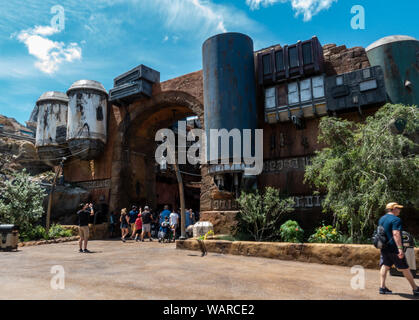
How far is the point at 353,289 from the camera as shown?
4.86 m

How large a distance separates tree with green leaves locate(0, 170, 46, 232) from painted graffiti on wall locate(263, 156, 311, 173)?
10326 millimetres

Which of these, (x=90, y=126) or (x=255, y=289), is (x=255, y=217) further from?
(x=90, y=126)

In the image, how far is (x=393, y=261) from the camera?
4.60 meters

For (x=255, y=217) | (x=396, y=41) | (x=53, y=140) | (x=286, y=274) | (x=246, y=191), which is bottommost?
(x=286, y=274)

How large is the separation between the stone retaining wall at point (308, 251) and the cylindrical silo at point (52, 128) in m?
12.4

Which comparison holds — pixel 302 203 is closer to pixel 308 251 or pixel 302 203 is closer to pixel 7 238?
pixel 308 251

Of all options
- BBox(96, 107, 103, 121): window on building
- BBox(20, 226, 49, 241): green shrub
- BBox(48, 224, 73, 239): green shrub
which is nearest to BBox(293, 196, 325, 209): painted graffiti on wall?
BBox(48, 224, 73, 239): green shrub

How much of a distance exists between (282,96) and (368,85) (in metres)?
3.01

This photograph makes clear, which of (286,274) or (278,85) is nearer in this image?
(286,274)

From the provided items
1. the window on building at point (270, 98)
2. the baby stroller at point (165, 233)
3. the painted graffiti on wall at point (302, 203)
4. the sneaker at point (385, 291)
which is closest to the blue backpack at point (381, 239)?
the sneaker at point (385, 291)

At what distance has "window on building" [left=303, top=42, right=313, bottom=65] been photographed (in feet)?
36.7

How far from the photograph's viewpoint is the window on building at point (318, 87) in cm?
1106
